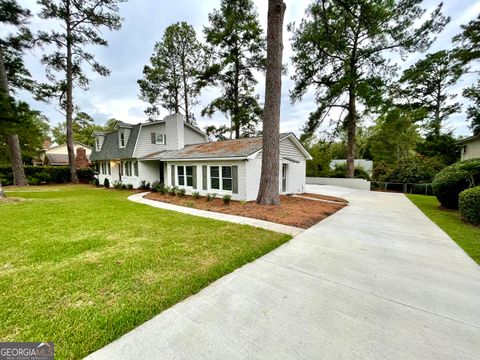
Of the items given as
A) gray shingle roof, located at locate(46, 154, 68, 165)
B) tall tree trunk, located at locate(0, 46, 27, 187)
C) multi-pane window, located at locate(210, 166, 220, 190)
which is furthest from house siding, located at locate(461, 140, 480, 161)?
gray shingle roof, located at locate(46, 154, 68, 165)

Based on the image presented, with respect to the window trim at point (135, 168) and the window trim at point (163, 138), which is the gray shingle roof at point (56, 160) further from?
the window trim at point (163, 138)

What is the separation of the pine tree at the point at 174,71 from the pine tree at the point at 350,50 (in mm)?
10800

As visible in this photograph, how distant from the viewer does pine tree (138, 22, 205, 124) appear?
65.6 feet

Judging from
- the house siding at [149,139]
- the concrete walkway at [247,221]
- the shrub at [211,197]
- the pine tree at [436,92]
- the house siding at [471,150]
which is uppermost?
the pine tree at [436,92]

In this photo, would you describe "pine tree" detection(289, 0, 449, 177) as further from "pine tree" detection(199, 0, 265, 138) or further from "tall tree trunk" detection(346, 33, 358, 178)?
"pine tree" detection(199, 0, 265, 138)

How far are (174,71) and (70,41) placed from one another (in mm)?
8498

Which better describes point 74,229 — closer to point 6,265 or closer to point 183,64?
point 6,265

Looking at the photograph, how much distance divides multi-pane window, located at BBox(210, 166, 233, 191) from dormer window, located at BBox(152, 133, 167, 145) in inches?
288

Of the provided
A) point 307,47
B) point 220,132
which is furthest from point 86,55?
point 307,47

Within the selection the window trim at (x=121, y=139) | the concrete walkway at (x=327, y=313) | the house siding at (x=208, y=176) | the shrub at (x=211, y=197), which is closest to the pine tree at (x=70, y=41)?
the window trim at (x=121, y=139)

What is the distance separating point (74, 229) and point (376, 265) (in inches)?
286

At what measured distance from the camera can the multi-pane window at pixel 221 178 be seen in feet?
33.3

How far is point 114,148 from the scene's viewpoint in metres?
17.0

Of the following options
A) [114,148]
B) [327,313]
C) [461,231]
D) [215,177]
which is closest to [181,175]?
[215,177]
